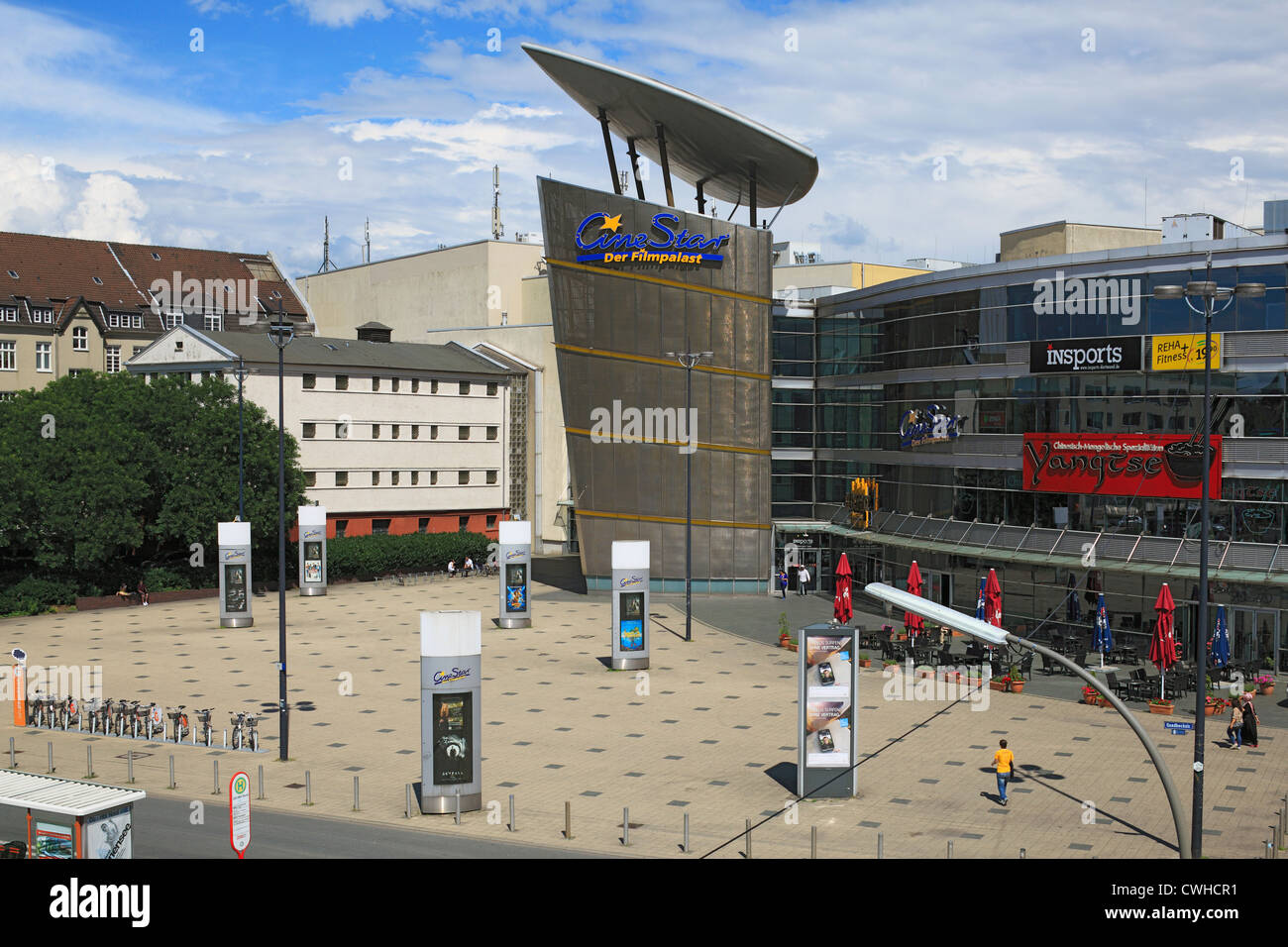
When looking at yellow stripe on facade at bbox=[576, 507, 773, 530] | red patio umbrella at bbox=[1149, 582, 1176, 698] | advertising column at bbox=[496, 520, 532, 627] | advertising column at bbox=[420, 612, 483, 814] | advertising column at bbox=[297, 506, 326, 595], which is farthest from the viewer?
advertising column at bbox=[297, 506, 326, 595]

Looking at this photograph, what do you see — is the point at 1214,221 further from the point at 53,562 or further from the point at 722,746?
the point at 53,562

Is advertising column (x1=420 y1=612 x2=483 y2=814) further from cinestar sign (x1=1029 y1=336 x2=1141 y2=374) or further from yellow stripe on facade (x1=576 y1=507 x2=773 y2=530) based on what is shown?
yellow stripe on facade (x1=576 y1=507 x2=773 y2=530)

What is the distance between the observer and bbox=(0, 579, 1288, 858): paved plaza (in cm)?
2503

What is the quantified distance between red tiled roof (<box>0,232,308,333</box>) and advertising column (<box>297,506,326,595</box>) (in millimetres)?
34409

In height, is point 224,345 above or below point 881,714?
above

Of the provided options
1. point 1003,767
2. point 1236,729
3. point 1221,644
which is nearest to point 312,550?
point 1221,644

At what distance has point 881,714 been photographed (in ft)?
119

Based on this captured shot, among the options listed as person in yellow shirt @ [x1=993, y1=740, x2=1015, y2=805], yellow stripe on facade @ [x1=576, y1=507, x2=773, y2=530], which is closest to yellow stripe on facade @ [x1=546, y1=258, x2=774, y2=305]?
yellow stripe on facade @ [x1=576, y1=507, x2=773, y2=530]

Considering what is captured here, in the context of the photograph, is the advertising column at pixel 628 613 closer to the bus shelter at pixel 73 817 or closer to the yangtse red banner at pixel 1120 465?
the yangtse red banner at pixel 1120 465

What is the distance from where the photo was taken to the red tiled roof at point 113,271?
98375mm

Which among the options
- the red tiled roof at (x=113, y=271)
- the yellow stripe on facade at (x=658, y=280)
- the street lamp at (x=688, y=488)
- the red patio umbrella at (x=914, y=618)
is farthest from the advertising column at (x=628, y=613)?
the red tiled roof at (x=113, y=271)

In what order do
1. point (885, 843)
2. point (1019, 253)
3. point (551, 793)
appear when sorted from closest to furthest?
point (885, 843) → point (551, 793) → point (1019, 253)
